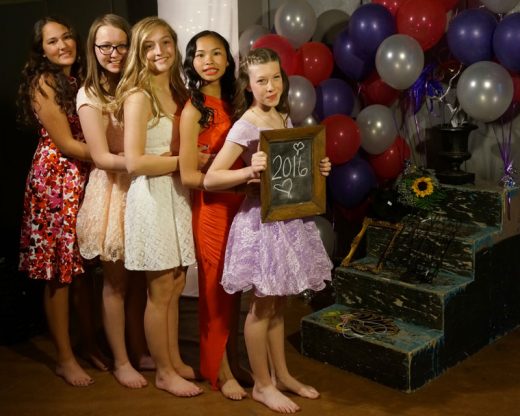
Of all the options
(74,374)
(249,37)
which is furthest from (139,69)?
(249,37)

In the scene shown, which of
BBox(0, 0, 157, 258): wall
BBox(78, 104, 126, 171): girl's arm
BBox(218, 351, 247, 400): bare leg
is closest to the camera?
BBox(78, 104, 126, 171): girl's arm

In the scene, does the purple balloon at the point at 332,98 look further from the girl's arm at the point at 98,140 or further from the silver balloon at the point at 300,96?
the girl's arm at the point at 98,140

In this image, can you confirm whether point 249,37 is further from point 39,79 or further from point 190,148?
point 190,148

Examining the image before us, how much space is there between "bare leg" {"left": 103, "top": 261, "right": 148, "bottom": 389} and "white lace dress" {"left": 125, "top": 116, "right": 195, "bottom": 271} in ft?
0.86

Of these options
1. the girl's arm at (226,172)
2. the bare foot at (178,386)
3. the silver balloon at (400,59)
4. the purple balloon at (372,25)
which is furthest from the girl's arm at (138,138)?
the purple balloon at (372,25)

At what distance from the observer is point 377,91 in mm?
4613

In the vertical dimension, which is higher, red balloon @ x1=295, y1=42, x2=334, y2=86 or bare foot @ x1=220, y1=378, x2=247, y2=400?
red balloon @ x1=295, y1=42, x2=334, y2=86

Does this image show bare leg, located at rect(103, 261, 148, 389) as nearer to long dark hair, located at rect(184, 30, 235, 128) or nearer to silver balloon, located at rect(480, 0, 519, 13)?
long dark hair, located at rect(184, 30, 235, 128)

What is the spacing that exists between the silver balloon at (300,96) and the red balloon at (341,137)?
0.48ft

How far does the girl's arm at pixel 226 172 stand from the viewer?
3004 mm

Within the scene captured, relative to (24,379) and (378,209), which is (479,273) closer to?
(378,209)

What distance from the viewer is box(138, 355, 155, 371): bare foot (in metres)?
3.74

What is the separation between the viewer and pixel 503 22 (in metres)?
3.86

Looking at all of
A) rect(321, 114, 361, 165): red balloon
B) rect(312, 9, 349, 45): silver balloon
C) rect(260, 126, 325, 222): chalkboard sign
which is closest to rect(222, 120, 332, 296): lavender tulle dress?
rect(260, 126, 325, 222): chalkboard sign
